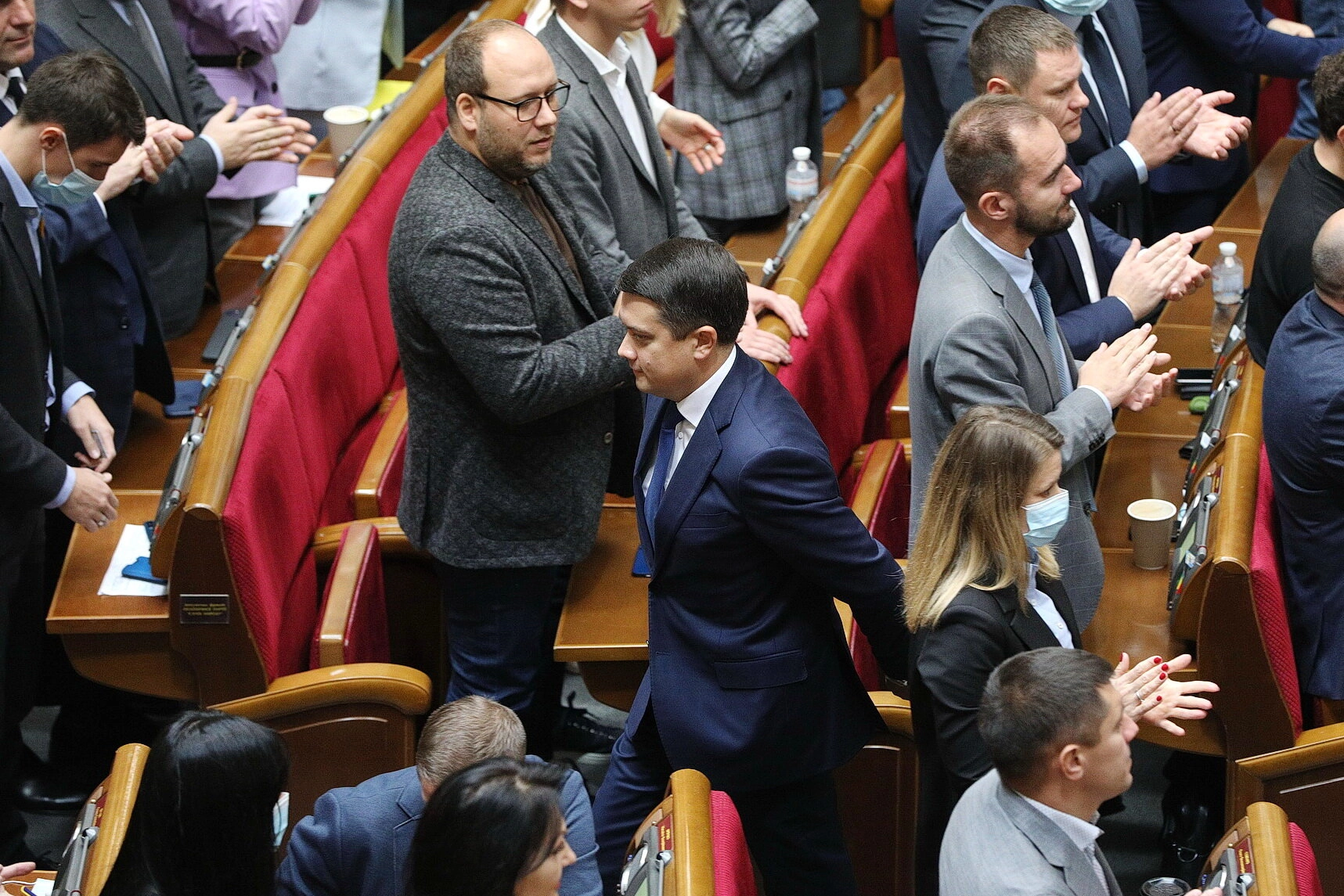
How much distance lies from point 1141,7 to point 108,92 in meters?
2.60

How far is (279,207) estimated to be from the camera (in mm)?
4410

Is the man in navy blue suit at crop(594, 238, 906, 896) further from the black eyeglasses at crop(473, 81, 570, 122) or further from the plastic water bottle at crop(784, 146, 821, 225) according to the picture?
the plastic water bottle at crop(784, 146, 821, 225)

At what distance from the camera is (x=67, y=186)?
2.95 metres

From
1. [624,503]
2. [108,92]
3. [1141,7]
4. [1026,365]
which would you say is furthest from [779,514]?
[1141,7]

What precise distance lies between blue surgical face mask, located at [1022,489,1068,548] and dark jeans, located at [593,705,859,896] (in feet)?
1.82

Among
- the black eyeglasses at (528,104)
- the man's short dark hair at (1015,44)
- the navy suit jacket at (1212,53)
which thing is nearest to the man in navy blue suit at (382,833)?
the black eyeglasses at (528,104)

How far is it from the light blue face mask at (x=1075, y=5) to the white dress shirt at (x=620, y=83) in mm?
903

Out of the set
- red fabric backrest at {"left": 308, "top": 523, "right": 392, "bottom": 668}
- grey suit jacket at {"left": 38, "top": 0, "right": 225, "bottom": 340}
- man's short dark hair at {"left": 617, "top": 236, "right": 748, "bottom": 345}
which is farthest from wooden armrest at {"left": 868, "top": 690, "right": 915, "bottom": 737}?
grey suit jacket at {"left": 38, "top": 0, "right": 225, "bottom": 340}

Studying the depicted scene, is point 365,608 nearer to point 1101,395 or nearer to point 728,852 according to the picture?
point 728,852

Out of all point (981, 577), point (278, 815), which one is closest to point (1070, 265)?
point (981, 577)

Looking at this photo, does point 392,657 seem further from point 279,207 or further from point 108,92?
point 279,207

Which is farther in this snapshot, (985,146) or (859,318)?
(859,318)

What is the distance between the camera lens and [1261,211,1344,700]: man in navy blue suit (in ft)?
8.57

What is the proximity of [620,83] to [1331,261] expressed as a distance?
130 centimetres
